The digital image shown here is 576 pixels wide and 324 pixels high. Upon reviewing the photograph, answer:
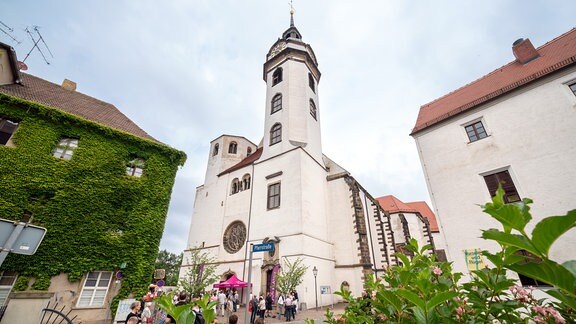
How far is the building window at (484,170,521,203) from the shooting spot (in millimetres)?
9938

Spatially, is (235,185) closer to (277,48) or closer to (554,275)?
(277,48)

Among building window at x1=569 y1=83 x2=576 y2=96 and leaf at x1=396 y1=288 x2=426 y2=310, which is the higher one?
building window at x1=569 y1=83 x2=576 y2=96

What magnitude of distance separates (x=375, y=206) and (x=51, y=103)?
25218 millimetres

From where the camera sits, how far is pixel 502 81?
479 inches

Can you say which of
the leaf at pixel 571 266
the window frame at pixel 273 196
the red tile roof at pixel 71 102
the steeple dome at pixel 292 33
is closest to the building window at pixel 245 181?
the window frame at pixel 273 196

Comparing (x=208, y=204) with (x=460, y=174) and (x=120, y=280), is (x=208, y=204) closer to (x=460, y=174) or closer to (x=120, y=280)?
(x=120, y=280)

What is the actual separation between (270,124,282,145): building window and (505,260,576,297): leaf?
20.8 m

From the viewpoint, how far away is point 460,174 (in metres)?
11.3

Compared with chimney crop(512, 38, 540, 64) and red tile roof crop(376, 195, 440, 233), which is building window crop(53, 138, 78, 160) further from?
red tile roof crop(376, 195, 440, 233)

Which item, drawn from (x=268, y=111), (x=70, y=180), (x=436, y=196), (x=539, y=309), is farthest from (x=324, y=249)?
(x=539, y=309)

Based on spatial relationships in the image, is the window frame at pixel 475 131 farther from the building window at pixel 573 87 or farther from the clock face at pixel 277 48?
the clock face at pixel 277 48

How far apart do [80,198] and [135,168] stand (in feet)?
10.6

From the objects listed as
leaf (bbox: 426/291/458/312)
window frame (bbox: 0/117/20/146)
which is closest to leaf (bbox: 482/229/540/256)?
leaf (bbox: 426/291/458/312)

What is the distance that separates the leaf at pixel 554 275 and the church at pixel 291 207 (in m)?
15.5
